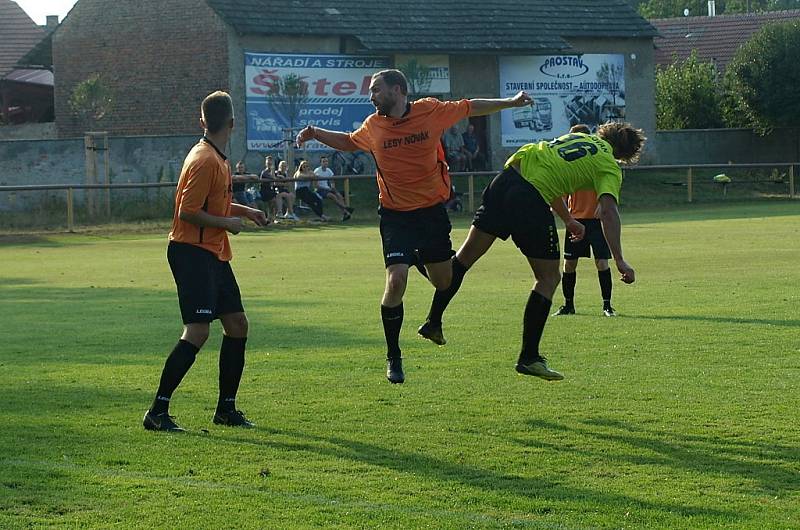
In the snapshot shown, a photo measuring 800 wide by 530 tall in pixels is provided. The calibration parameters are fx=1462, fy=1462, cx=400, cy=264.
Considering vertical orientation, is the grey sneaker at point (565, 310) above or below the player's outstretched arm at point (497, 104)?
below

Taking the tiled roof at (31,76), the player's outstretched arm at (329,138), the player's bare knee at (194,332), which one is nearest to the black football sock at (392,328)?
the player's outstretched arm at (329,138)

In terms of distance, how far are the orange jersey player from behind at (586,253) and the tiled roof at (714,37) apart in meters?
59.1

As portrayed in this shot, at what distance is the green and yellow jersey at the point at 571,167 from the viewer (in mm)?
9430

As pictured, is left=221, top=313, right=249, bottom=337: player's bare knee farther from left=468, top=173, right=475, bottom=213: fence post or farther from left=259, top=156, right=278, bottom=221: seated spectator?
left=468, top=173, right=475, bottom=213: fence post

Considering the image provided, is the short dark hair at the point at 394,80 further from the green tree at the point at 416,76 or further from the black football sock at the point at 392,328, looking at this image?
the green tree at the point at 416,76

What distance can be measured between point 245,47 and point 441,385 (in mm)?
36304

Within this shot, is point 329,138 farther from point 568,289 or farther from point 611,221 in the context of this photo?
point 568,289

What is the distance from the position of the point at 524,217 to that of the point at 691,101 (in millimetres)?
50929

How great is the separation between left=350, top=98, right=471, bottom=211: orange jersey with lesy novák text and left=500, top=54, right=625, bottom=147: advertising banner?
1560 inches

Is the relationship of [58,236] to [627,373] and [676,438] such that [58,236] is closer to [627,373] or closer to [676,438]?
[627,373]

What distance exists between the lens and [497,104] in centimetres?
985

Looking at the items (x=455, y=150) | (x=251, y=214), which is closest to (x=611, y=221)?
(x=251, y=214)

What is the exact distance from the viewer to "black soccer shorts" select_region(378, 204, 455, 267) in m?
10.0

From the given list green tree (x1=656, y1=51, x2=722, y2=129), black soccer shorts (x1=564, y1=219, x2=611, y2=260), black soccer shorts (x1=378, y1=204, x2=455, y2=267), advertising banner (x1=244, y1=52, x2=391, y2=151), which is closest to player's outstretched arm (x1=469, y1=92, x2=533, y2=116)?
black soccer shorts (x1=378, y1=204, x2=455, y2=267)
